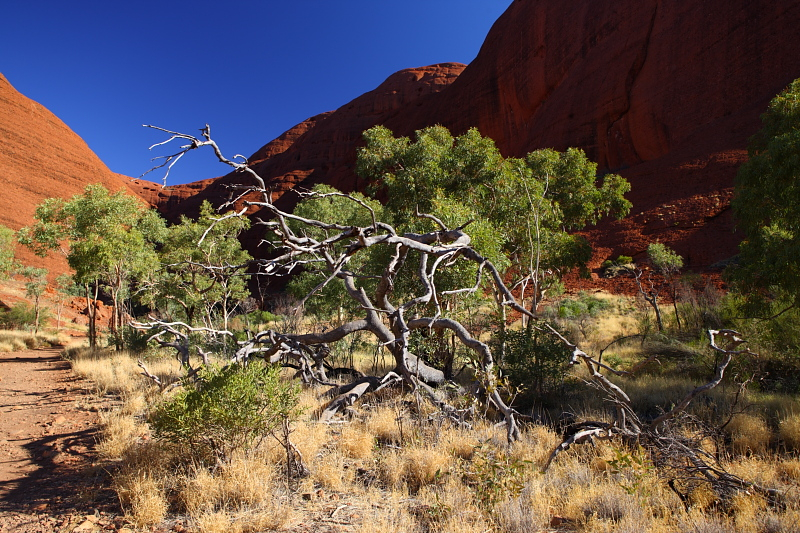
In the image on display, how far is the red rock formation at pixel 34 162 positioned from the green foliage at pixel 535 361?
54639 millimetres

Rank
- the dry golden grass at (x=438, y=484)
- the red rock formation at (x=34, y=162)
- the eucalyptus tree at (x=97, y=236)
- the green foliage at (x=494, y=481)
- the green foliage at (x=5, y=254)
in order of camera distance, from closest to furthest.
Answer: the dry golden grass at (x=438, y=484) → the green foliage at (x=494, y=481) → the eucalyptus tree at (x=97, y=236) → the green foliage at (x=5, y=254) → the red rock formation at (x=34, y=162)

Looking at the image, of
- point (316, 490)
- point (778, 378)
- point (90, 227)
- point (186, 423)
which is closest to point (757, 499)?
point (316, 490)

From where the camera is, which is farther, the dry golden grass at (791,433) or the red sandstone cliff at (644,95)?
the red sandstone cliff at (644,95)

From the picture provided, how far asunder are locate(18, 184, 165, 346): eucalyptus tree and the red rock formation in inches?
1444

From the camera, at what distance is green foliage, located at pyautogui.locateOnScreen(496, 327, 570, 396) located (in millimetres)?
6828

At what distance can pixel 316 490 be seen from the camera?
394cm

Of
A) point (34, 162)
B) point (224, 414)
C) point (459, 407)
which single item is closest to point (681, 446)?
point (459, 407)

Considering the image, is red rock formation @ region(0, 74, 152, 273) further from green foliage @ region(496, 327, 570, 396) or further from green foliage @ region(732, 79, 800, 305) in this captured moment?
green foliage @ region(732, 79, 800, 305)

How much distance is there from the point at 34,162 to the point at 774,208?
255 feet

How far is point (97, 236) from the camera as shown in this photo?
14766 mm

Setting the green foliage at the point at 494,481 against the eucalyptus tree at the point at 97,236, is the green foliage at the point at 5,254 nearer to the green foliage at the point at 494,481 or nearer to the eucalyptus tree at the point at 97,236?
the eucalyptus tree at the point at 97,236

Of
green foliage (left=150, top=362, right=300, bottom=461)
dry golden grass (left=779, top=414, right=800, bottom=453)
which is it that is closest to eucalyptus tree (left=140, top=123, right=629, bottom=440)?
green foliage (left=150, top=362, right=300, bottom=461)

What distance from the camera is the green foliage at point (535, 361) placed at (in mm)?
6828

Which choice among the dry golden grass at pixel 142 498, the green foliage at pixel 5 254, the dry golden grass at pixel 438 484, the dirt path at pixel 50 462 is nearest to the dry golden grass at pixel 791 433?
the dry golden grass at pixel 438 484
